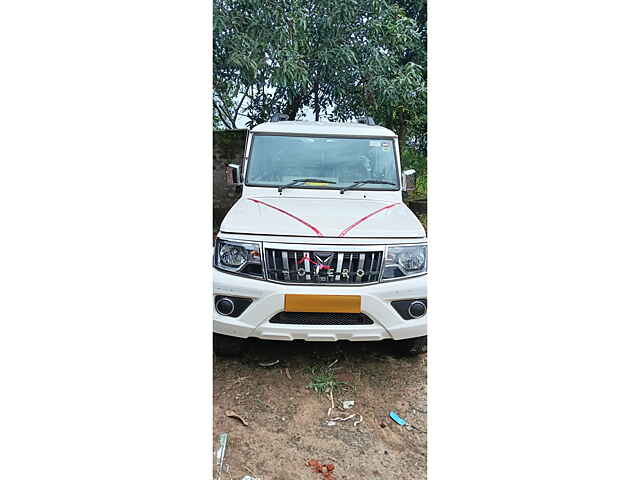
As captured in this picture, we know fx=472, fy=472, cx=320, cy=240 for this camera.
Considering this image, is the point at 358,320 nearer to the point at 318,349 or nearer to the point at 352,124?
the point at 318,349

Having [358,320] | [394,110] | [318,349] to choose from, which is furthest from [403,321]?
[394,110]

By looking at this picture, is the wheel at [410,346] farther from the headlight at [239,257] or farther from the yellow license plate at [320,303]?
the headlight at [239,257]

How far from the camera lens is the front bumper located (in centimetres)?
224

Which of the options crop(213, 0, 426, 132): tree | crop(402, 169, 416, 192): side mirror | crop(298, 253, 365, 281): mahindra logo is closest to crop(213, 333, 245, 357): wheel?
crop(298, 253, 365, 281): mahindra logo

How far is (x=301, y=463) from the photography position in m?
2.08

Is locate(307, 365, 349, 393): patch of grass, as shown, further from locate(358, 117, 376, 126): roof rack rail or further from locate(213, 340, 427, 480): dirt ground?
locate(358, 117, 376, 126): roof rack rail

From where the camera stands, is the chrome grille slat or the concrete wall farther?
the concrete wall

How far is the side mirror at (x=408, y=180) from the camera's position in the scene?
2.59 metres

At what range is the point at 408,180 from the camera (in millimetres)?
2643

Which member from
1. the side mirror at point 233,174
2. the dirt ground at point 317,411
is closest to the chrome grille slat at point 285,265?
the dirt ground at point 317,411

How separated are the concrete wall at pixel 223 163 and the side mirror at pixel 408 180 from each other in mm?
931

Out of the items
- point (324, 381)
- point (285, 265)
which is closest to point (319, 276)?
point (285, 265)

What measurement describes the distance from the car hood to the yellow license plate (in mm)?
298

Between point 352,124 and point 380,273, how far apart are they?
2.90 ft
